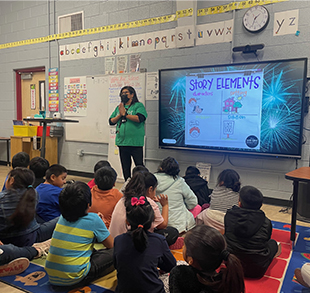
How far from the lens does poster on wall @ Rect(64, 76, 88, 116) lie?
5.12 metres

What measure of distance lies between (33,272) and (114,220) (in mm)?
639

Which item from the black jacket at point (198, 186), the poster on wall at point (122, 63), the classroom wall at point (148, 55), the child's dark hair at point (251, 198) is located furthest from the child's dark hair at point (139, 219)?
the poster on wall at point (122, 63)

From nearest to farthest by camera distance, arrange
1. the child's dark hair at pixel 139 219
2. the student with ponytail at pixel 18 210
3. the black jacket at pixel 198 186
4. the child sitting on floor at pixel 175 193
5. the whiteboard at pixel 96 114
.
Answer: the child's dark hair at pixel 139 219
the student with ponytail at pixel 18 210
the child sitting on floor at pixel 175 193
the black jacket at pixel 198 186
the whiteboard at pixel 96 114

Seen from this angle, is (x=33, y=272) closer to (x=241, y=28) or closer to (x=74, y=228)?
(x=74, y=228)

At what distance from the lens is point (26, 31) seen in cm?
580

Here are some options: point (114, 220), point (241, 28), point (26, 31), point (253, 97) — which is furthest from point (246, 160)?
point (26, 31)

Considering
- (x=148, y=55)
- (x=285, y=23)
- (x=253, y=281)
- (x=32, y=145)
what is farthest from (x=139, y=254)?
(x=32, y=145)

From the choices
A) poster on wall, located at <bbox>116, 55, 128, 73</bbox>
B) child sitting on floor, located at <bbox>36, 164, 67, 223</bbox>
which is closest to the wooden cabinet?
poster on wall, located at <bbox>116, 55, 128, 73</bbox>

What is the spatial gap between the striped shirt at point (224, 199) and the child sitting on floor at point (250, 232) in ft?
1.63

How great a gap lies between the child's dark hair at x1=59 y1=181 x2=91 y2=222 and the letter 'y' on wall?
9.86 ft

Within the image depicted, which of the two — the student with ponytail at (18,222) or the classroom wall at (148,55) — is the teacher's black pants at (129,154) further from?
the student with ponytail at (18,222)

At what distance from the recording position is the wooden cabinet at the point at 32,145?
5.27 meters

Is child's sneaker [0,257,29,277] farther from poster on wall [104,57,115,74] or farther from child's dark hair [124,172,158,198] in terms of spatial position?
poster on wall [104,57,115,74]

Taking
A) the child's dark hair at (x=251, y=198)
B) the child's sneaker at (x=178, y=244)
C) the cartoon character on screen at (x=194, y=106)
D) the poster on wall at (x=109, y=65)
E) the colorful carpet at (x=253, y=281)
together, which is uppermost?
the poster on wall at (x=109, y=65)
